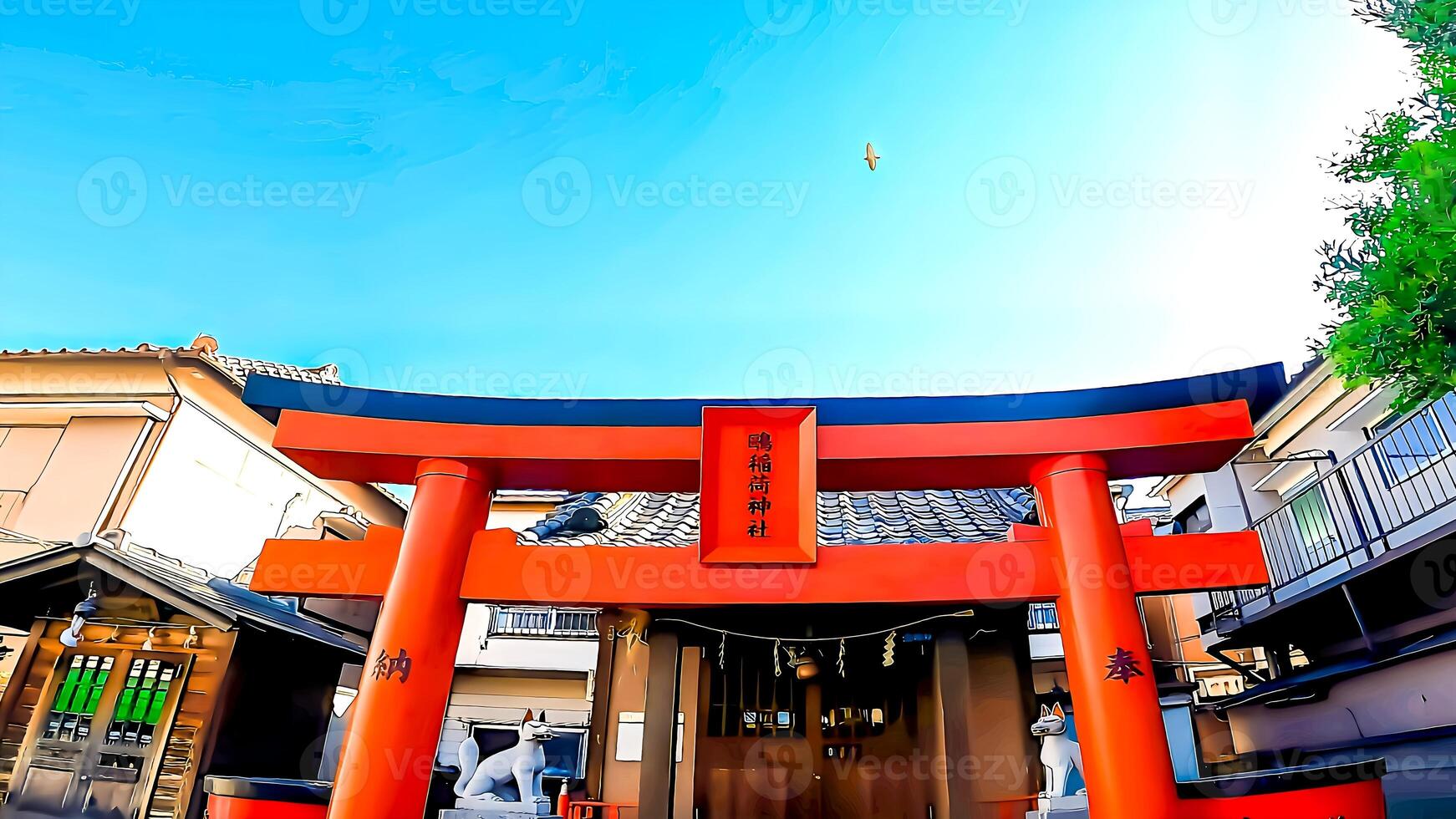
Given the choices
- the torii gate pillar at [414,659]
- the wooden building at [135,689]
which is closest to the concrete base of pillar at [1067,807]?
the torii gate pillar at [414,659]

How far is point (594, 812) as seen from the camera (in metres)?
8.96

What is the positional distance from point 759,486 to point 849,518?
4045mm

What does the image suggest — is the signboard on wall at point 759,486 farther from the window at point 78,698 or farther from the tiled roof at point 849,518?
the window at point 78,698

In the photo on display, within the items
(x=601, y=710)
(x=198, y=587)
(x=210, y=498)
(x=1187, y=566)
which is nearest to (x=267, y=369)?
(x=210, y=498)

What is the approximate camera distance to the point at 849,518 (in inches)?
399

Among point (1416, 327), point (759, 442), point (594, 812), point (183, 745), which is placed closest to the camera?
point (1416, 327)

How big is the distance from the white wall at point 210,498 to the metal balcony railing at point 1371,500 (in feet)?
57.1

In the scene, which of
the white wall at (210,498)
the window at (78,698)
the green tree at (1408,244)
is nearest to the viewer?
the green tree at (1408,244)

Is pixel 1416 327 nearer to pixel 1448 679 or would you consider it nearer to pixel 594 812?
pixel 1448 679

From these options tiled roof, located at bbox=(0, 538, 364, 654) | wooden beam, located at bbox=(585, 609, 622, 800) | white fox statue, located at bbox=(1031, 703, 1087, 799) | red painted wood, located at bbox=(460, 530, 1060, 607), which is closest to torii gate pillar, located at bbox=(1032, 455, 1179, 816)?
red painted wood, located at bbox=(460, 530, 1060, 607)

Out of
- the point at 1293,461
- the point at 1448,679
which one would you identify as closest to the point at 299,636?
the point at 1448,679

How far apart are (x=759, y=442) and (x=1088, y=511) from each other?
281cm

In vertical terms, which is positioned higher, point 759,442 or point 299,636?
point 759,442

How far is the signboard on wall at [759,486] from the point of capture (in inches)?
244
